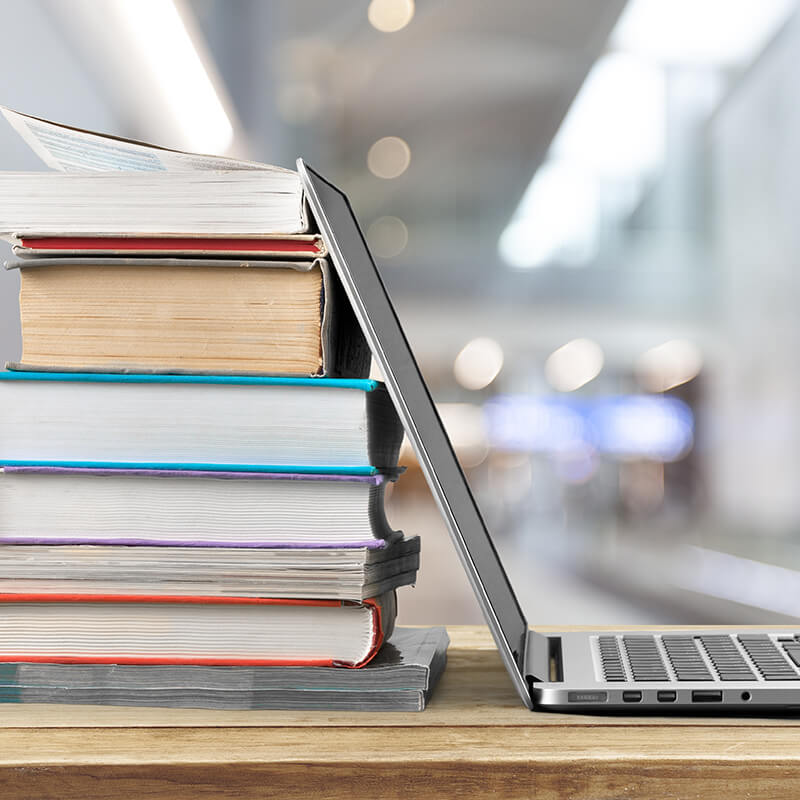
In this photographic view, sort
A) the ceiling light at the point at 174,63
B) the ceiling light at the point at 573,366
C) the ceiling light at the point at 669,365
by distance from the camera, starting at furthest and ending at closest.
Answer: the ceiling light at the point at 573,366 → the ceiling light at the point at 669,365 → the ceiling light at the point at 174,63

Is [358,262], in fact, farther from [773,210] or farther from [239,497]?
[773,210]

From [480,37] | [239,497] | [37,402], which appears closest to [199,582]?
[239,497]

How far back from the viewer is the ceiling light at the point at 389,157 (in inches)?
392

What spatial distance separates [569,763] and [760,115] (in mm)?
10746

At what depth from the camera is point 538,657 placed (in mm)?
633

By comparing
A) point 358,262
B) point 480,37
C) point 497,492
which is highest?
point 480,37

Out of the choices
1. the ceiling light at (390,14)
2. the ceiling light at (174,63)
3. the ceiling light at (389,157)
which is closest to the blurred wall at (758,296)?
the ceiling light at (389,157)

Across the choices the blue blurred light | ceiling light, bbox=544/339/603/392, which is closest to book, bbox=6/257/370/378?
the blue blurred light

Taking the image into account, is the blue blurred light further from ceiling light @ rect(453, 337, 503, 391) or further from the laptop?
the laptop

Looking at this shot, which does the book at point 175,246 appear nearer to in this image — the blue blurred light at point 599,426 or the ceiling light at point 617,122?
the ceiling light at point 617,122

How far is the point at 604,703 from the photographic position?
54 centimetres

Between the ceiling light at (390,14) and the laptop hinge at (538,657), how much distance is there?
26.1ft

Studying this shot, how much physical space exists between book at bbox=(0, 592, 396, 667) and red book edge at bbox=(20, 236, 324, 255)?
0.22 meters

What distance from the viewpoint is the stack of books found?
57 cm
